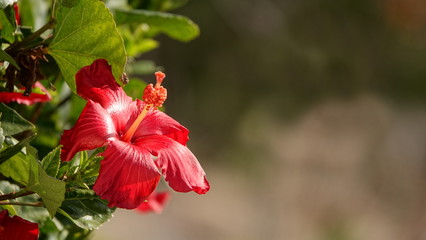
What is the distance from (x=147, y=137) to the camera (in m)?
0.71

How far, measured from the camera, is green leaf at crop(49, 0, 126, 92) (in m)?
0.72

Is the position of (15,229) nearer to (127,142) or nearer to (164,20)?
(127,142)

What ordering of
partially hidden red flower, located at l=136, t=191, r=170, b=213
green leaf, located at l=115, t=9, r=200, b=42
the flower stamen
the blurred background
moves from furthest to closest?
1. the blurred background
2. partially hidden red flower, located at l=136, t=191, r=170, b=213
3. green leaf, located at l=115, t=9, r=200, b=42
4. the flower stamen

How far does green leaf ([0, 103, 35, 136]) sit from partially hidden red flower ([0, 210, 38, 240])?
0.31ft

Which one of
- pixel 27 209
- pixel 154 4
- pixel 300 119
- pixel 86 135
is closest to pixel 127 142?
pixel 86 135

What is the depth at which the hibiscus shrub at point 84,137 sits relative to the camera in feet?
2.06

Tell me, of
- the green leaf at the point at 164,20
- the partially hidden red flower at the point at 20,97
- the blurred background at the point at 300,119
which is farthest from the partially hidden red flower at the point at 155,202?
the blurred background at the point at 300,119

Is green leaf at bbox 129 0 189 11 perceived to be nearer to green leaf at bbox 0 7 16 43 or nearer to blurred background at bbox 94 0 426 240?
green leaf at bbox 0 7 16 43

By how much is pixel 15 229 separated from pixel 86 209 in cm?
7

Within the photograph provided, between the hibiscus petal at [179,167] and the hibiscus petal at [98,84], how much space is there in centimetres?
6

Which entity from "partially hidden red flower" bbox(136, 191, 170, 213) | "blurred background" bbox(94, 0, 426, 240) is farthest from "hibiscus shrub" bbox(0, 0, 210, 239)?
"blurred background" bbox(94, 0, 426, 240)

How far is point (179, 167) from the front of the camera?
65 centimetres

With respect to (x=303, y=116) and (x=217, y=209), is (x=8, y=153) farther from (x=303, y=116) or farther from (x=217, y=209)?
(x=303, y=116)

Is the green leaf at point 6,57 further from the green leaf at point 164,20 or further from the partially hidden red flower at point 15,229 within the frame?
the green leaf at point 164,20
